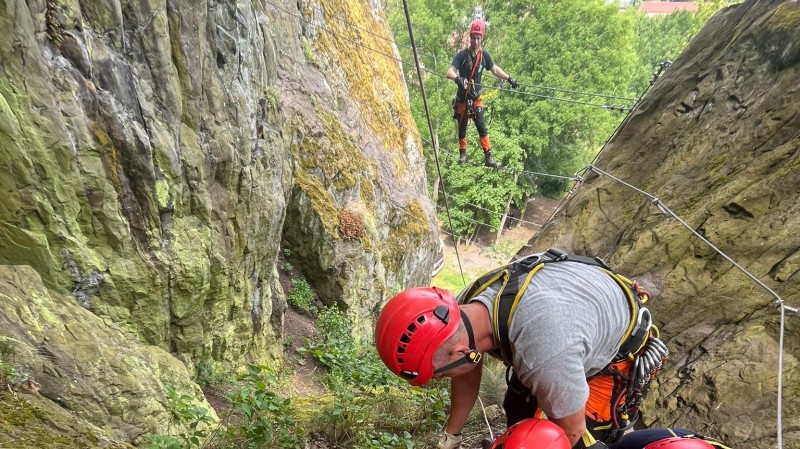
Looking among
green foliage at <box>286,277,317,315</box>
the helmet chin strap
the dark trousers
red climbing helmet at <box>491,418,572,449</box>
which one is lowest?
green foliage at <box>286,277,317,315</box>

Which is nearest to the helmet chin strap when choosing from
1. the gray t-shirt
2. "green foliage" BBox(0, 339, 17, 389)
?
the gray t-shirt

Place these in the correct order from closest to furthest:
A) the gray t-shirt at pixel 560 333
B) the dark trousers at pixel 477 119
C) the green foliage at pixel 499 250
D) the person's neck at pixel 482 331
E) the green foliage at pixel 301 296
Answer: the gray t-shirt at pixel 560 333
the person's neck at pixel 482 331
the dark trousers at pixel 477 119
the green foliage at pixel 301 296
the green foliage at pixel 499 250

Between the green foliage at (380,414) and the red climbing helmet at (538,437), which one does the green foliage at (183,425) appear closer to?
the green foliage at (380,414)

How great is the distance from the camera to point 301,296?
948 centimetres

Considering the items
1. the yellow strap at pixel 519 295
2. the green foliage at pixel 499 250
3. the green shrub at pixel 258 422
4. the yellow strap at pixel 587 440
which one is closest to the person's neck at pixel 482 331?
the yellow strap at pixel 519 295

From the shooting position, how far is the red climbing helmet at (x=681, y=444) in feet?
6.57

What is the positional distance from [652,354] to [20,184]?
4259 millimetres

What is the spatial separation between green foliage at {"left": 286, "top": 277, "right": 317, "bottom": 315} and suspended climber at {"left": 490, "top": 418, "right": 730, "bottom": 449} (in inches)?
305

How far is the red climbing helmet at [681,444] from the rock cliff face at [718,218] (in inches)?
48.9

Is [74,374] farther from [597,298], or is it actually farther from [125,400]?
[597,298]

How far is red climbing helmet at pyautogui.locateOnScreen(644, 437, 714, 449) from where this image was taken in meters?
2.00

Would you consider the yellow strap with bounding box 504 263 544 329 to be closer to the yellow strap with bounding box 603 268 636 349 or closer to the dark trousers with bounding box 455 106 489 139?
the yellow strap with bounding box 603 268 636 349

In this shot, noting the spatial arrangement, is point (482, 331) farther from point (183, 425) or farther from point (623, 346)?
point (183, 425)

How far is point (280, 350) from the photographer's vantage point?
24.6 feet
